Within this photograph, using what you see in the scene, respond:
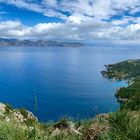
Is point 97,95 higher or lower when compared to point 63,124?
lower

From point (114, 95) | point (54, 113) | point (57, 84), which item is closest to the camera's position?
point (54, 113)

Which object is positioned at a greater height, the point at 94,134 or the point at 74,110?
the point at 94,134

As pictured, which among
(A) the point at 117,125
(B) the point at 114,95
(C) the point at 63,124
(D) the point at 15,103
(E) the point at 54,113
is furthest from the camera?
(B) the point at 114,95

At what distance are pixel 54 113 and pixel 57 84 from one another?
60652 mm

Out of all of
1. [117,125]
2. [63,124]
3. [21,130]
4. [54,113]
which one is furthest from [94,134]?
[54,113]

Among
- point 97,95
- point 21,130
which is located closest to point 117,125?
point 21,130

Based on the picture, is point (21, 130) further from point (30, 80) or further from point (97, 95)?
point (30, 80)

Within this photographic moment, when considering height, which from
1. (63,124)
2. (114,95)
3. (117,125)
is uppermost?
(117,125)

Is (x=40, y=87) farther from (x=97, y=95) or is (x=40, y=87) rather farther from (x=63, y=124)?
(x=63, y=124)

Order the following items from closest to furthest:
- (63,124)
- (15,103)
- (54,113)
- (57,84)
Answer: (63,124) < (54,113) < (15,103) < (57,84)

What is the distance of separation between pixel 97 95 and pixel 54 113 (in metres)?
40.8

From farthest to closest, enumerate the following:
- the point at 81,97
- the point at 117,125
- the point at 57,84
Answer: the point at 57,84 < the point at 81,97 < the point at 117,125

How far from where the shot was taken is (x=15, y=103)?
14038cm

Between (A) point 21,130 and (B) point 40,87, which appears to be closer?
(A) point 21,130
